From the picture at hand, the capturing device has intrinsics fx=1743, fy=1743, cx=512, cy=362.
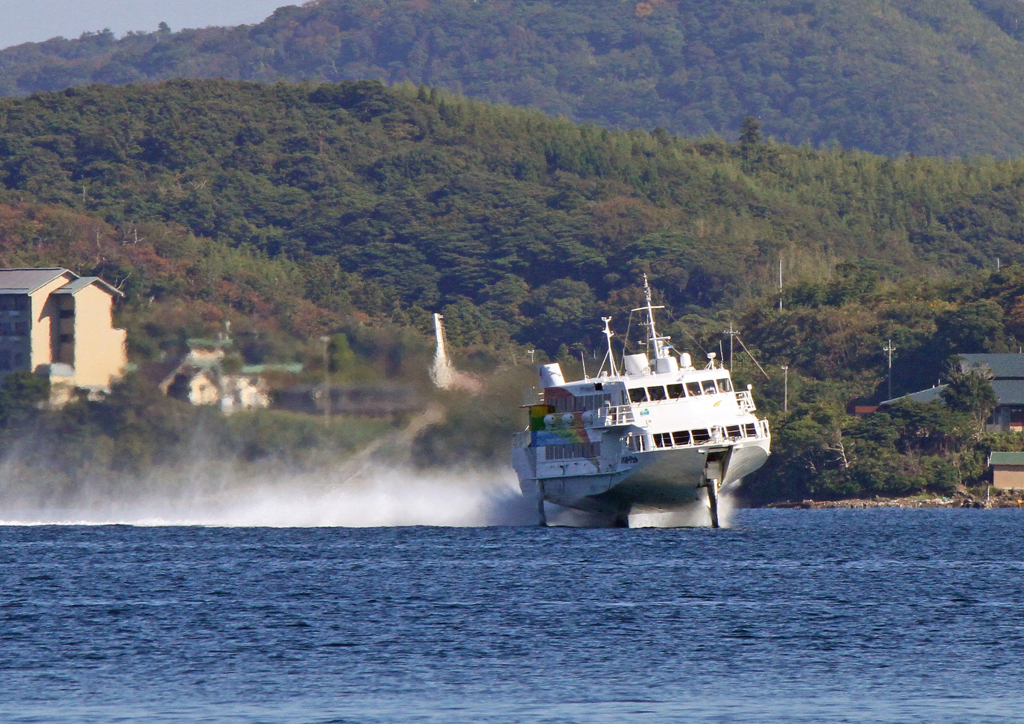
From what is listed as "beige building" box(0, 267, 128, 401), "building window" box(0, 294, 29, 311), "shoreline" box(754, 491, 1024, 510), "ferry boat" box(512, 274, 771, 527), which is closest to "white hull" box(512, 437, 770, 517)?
"ferry boat" box(512, 274, 771, 527)

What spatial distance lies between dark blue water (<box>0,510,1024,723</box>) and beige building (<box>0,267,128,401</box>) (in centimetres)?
791

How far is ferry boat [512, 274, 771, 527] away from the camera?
7312 centimetres

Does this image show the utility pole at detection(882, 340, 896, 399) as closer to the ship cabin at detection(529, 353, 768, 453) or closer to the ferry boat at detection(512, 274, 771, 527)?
the ferry boat at detection(512, 274, 771, 527)

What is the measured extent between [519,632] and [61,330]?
156 ft

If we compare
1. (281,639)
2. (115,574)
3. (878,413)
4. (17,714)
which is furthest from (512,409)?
(878,413)

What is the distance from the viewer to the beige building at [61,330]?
2918 inches

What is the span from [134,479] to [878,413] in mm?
78052

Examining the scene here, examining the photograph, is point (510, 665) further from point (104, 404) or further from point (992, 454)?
point (992, 454)

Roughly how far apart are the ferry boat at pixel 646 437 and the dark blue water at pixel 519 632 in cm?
222

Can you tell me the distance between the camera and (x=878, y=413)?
476 feet

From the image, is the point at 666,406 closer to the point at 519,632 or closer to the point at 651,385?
the point at 651,385

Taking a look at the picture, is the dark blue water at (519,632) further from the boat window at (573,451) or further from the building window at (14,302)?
the building window at (14,302)

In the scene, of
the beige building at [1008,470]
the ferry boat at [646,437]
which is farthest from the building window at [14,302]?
the beige building at [1008,470]

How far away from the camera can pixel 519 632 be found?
46250 millimetres
